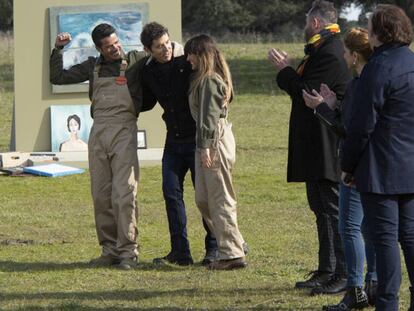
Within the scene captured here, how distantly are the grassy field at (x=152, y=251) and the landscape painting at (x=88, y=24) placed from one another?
1840 mm

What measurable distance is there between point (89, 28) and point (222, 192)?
7305 millimetres

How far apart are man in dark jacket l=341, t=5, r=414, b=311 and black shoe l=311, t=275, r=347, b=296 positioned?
1365 millimetres

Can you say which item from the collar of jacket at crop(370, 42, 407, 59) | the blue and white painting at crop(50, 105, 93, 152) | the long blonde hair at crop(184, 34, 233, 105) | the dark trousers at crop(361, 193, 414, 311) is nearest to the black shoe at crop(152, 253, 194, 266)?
the long blonde hair at crop(184, 34, 233, 105)

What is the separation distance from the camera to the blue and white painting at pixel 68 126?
1477 centimetres

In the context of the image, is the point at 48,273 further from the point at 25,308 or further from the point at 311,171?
the point at 311,171

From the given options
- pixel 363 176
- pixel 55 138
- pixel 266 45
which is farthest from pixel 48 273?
pixel 266 45

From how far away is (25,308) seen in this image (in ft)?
22.7

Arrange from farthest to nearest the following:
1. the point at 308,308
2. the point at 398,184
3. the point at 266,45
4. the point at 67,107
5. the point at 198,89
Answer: the point at 266,45
the point at 67,107
the point at 198,89
the point at 308,308
the point at 398,184

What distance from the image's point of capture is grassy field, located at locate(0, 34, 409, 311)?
23.3 feet

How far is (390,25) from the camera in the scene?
18.6 feet

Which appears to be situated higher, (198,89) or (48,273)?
(198,89)

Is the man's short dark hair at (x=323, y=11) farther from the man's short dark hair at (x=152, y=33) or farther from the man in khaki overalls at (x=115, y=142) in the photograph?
the man in khaki overalls at (x=115, y=142)

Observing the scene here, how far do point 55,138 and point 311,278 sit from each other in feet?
26.5

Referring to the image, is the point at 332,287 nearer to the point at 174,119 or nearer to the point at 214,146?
the point at 214,146
